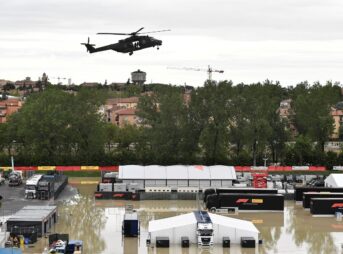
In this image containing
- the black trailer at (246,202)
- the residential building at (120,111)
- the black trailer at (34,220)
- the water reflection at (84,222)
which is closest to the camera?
the water reflection at (84,222)

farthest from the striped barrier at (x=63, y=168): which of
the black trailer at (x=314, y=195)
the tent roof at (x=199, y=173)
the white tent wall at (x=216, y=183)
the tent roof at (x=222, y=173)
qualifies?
the black trailer at (x=314, y=195)

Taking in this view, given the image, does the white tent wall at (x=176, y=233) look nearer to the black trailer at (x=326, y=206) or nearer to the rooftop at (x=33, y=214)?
the rooftop at (x=33, y=214)

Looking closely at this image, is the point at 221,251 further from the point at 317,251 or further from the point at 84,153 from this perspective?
the point at 84,153

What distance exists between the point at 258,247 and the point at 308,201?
35.7 ft

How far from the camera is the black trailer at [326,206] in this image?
1512 inches

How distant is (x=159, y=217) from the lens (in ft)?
125

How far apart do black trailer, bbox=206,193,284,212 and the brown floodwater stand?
515 millimetres

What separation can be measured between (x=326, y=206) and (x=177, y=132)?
24893 mm

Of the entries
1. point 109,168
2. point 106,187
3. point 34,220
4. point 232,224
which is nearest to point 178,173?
point 106,187

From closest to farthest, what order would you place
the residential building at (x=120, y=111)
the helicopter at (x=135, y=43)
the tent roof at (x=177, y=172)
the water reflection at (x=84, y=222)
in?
1. the water reflection at (x=84, y=222)
2. the helicopter at (x=135, y=43)
3. the tent roof at (x=177, y=172)
4. the residential building at (x=120, y=111)

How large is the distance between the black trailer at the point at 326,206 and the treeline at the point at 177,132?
2135cm

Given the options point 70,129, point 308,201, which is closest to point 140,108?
point 70,129

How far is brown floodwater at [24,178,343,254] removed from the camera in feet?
98.3

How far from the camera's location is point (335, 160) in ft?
198
